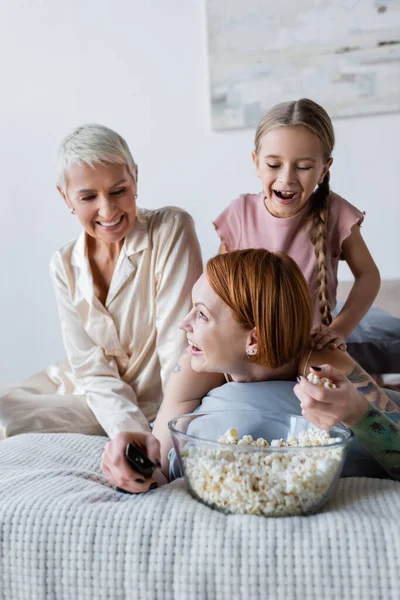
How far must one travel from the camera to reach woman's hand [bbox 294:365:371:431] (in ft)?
3.34

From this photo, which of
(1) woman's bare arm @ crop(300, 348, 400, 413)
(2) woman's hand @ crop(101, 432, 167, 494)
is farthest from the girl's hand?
(2) woman's hand @ crop(101, 432, 167, 494)

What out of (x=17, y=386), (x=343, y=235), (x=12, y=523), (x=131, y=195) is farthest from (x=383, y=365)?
(x=12, y=523)

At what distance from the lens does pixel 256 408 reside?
1.25m

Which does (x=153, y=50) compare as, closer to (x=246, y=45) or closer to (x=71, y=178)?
(x=246, y=45)

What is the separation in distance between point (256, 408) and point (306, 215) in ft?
2.48

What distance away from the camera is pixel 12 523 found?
1062mm

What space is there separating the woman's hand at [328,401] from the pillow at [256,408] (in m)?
0.14

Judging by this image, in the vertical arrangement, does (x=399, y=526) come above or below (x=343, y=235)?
below

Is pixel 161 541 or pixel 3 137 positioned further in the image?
pixel 3 137

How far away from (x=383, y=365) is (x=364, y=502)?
127cm

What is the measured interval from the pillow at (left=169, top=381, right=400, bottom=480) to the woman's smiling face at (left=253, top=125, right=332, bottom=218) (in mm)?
589

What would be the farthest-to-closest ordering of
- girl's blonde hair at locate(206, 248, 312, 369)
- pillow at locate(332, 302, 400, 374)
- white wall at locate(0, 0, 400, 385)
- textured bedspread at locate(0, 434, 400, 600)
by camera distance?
white wall at locate(0, 0, 400, 385)
pillow at locate(332, 302, 400, 374)
girl's blonde hair at locate(206, 248, 312, 369)
textured bedspread at locate(0, 434, 400, 600)

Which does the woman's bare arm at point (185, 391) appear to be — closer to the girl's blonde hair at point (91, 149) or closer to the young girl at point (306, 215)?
the young girl at point (306, 215)

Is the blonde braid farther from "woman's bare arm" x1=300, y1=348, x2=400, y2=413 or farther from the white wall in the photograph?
the white wall
